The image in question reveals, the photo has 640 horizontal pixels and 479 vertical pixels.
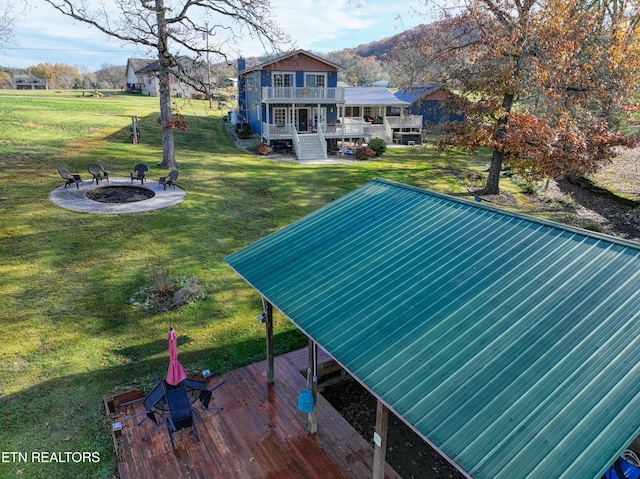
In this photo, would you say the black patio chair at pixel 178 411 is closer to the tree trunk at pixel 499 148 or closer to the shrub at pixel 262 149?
the tree trunk at pixel 499 148

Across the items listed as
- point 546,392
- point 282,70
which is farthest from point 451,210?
point 282,70

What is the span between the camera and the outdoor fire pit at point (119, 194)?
17594 mm

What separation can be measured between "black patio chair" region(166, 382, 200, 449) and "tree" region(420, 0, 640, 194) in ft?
59.6

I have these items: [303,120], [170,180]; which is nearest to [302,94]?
[303,120]

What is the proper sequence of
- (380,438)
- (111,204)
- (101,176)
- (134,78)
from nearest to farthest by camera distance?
1. (380,438)
2. (111,204)
3. (101,176)
4. (134,78)

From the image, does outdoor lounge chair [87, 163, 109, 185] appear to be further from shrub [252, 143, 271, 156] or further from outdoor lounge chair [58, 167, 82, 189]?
shrub [252, 143, 271, 156]

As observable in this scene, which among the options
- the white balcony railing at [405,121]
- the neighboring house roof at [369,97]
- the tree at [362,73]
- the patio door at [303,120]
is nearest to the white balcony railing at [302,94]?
the patio door at [303,120]

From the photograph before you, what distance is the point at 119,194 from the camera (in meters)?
18.2

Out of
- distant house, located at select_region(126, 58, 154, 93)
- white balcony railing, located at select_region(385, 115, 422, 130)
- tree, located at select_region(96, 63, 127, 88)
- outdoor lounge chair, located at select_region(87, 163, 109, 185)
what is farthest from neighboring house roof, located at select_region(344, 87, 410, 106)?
tree, located at select_region(96, 63, 127, 88)

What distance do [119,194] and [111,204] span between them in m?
1.33

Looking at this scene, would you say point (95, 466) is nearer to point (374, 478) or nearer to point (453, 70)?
point (374, 478)

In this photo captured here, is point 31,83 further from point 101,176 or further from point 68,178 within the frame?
point 68,178

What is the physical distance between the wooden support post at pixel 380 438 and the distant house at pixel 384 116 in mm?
32943

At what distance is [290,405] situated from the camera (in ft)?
26.6
